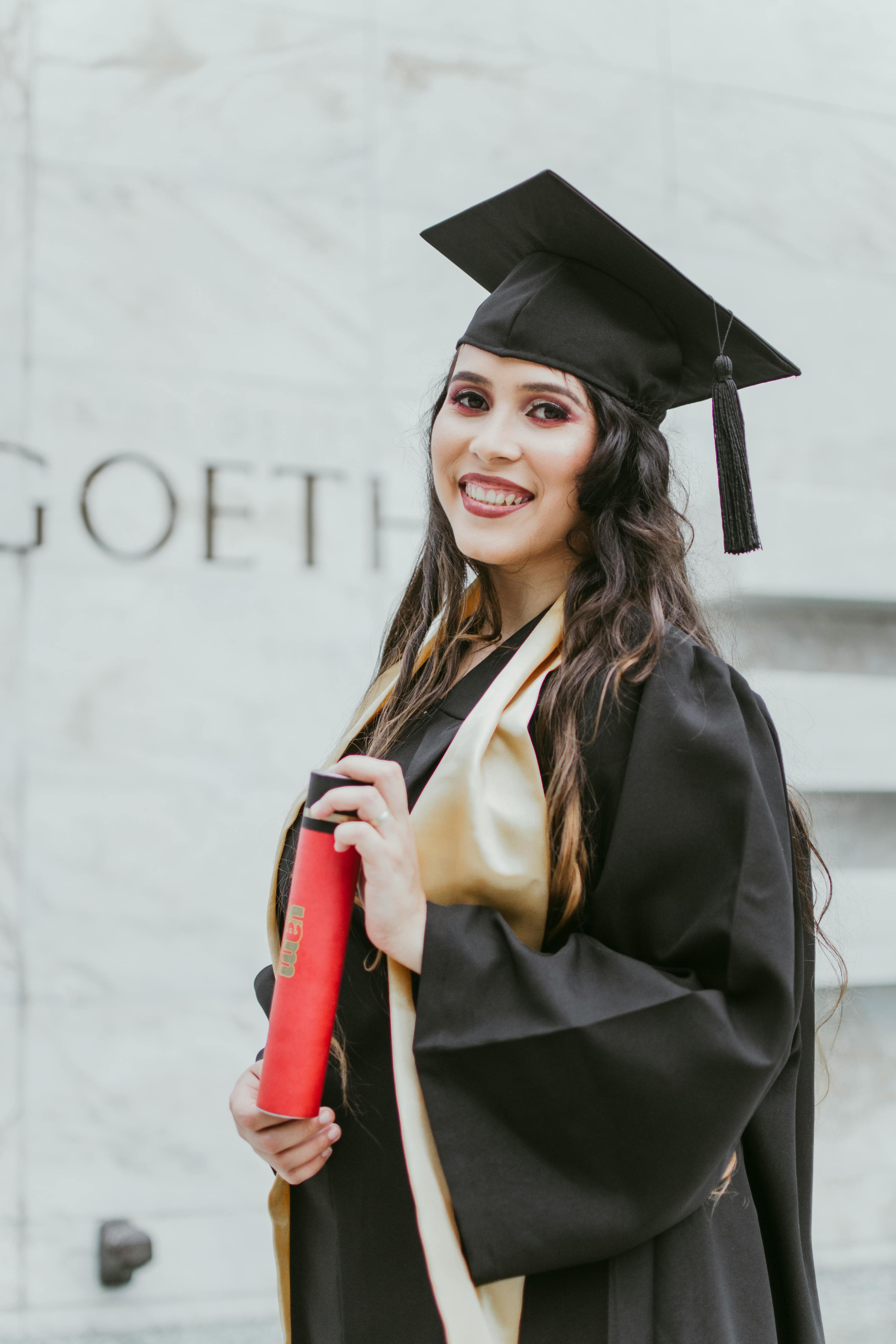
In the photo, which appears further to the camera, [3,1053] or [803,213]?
[803,213]

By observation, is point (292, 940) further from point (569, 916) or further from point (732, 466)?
point (732, 466)

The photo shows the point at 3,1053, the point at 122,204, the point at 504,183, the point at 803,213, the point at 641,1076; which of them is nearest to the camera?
the point at 641,1076

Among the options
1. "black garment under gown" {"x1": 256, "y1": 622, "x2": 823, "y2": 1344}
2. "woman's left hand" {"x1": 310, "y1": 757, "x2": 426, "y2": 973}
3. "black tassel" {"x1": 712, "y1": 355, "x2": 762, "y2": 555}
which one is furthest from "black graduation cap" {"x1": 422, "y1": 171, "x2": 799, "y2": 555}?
"woman's left hand" {"x1": 310, "y1": 757, "x2": 426, "y2": 973}

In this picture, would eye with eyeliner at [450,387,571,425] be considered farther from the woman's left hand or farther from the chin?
the woman's left hand

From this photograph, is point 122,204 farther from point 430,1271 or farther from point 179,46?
point 430,1271

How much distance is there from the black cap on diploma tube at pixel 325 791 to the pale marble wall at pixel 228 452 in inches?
94.2

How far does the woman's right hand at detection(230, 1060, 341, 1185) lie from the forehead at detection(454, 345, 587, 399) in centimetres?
97

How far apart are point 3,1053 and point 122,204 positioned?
257 centimetres

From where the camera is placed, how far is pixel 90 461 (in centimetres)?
364

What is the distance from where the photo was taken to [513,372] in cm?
164

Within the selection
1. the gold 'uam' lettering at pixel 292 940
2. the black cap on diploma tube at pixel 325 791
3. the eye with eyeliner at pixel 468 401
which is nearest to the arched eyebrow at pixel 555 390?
the eye with eyeliner at pixel 468 401

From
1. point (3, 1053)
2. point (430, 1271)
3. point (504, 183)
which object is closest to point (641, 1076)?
point (430, 1271)

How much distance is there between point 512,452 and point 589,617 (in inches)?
9.7

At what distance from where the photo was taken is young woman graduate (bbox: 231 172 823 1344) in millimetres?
1288
